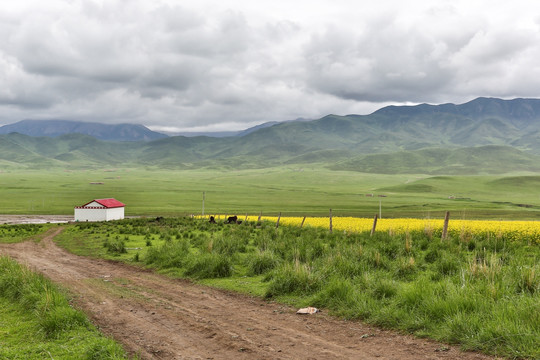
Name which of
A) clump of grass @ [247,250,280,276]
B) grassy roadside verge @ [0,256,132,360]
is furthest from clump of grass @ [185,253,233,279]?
grassy roadside verge @ [0,256,132,360]

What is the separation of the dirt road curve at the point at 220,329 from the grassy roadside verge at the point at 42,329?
0.71 m

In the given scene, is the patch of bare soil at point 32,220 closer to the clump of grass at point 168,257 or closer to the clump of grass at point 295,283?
the clump of grass at point 168,257

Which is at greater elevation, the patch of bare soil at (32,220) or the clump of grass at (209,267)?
the clump of grass at (209,267)

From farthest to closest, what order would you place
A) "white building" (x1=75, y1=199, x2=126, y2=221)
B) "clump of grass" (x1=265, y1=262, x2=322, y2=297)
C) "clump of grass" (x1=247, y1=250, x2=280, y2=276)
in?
"white building" (x1=75, y1=199, x2=126, y2=221) < "clump of grass" (x1=247, y1=250, x2=280, y2=276) < "clump of grass" (x1=265, y1=262, x2=322, y2=297)

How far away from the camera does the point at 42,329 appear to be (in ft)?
31.3

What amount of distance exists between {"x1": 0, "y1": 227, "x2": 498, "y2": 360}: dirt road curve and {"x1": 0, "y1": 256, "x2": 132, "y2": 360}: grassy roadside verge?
712 mm

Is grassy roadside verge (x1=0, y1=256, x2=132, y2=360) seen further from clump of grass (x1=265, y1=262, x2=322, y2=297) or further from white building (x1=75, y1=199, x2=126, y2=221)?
white building (x1=75, y1=199, x2=126, y2=221)

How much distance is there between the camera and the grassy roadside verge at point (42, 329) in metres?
8.15

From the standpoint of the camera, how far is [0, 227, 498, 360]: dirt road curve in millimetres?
8336

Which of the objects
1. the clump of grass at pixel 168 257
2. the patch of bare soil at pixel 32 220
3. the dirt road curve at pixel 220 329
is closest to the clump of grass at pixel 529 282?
the dirt road curve at pixel 220 329

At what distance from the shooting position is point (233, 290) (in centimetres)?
1409

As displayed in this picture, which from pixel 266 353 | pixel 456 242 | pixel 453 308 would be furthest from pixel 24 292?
pixel 456 242

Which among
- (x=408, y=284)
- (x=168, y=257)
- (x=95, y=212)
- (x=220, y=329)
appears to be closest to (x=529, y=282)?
(x=408, y=284)

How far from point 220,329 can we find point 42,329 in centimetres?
402
